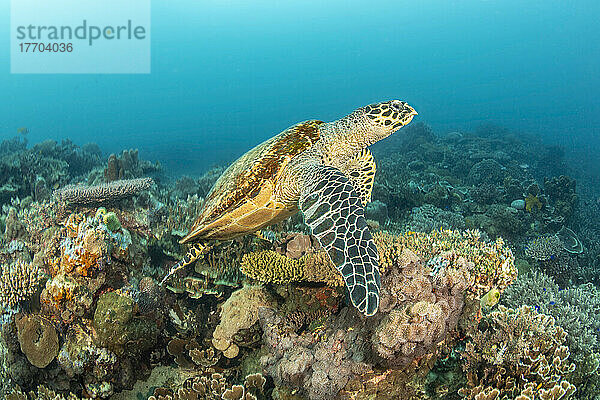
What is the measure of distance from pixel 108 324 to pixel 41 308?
29.1 inches

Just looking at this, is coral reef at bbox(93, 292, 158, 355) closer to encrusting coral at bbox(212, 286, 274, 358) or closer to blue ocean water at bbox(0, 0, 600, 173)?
encrusting coral at bbox(212, 286, 274, 358)

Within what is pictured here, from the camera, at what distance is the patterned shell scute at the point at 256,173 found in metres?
3.54

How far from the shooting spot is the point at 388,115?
360 centimetres

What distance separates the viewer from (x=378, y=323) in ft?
7.34

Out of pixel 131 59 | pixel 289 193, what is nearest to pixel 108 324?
pixel 289 193

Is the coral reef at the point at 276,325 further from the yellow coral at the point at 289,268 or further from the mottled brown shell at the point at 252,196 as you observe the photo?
the mottled brown shell at the point at 252,196

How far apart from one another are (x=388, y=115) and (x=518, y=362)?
251 centimetres

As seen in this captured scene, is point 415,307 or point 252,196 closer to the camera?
point 415,307

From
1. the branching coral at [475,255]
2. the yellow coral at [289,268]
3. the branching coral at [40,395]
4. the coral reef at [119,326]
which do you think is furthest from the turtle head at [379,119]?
the branching coral at [40,395]

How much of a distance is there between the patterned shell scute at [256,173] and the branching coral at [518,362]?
2.38m

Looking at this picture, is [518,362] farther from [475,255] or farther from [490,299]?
[475,255]

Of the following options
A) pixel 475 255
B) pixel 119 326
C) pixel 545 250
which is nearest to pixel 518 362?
pixel 475 255

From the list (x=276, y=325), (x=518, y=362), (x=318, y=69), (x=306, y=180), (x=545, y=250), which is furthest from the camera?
(x=318, y=69)

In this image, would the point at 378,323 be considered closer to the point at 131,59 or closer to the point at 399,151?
the point at 399,151
